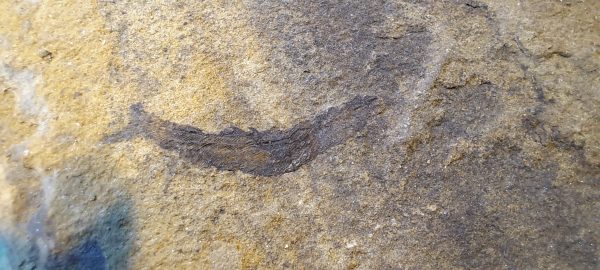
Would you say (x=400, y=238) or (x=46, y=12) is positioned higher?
(x=46, y=12)

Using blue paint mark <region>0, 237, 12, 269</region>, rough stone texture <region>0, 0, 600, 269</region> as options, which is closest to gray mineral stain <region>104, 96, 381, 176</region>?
rough stone texture <region>0, 0, 600, 269</region>

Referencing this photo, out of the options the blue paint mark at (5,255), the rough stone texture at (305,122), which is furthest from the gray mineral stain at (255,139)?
the blue paint mark at (5,255)

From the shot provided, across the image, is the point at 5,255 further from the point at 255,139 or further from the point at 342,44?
the point at 342,44

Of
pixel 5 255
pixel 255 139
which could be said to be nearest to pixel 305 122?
pixel 255 139

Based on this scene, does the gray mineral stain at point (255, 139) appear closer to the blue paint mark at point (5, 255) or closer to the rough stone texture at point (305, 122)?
the rough stone texture at point (305, 122)

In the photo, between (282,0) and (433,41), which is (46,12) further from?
(433,41)

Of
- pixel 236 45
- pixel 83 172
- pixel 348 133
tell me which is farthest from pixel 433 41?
pixel 83 172
